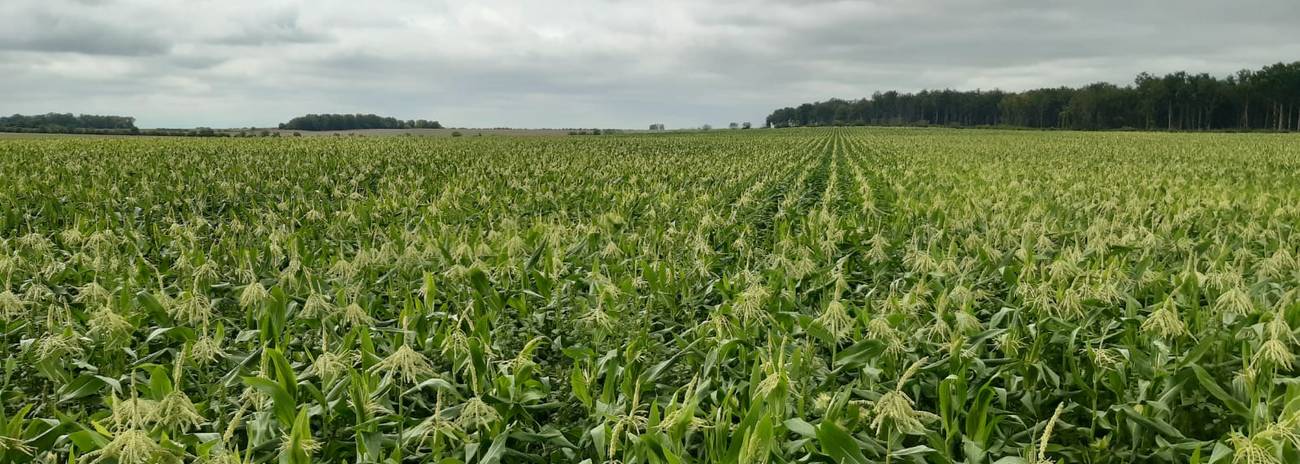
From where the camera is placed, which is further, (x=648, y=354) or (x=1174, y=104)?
(x=1174, y=104)

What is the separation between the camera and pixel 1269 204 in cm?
1070

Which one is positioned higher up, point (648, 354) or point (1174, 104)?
point (1174, 104)

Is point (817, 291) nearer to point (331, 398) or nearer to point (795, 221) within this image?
point (331, 398)

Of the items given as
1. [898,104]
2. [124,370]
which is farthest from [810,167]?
[898,104]

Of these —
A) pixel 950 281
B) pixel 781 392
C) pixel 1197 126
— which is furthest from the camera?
pixel 1197 126

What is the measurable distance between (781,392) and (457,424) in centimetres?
125

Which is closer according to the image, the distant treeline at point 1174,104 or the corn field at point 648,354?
the corn field at point 648,354

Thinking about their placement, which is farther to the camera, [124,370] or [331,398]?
[124,370]

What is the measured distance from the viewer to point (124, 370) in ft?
12.6

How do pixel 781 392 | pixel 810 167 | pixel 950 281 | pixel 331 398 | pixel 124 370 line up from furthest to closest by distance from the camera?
pixel 810 167, pixel 950 281, pixel 124 370, pixel 331 398, pixel 781 392

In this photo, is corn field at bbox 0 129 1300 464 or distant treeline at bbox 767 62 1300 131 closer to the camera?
corn field at bbox 0 129 1300 464

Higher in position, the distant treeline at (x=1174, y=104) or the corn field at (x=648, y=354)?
the distant treeline at (x=1174, y=104)

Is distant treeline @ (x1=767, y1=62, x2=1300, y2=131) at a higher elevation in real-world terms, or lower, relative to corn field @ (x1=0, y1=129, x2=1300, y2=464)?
higher

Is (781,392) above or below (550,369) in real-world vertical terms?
above
